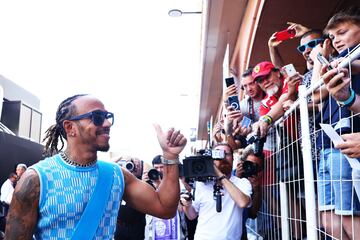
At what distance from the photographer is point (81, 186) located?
1.99 m

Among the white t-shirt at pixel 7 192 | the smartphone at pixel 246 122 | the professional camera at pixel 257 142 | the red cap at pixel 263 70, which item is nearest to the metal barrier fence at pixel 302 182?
the professional camera at pixel 257 142

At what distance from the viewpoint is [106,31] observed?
22.6 feet

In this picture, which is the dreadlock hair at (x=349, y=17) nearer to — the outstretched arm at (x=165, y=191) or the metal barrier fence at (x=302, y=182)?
the metal barrier fence at (x=302, y=182)

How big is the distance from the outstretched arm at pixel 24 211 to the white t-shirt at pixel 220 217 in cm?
168

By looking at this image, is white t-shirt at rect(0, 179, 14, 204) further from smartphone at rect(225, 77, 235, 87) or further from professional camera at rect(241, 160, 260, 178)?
professional camera at rect(241, 160, 260, 178)

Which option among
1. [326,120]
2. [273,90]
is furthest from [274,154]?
[326,120]

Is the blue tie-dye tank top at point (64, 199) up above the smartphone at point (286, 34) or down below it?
below

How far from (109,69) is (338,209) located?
774cm

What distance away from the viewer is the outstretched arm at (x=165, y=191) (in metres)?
2.18

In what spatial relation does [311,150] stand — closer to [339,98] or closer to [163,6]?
[339,98]

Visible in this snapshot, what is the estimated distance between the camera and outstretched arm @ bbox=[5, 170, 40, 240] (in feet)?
6.00

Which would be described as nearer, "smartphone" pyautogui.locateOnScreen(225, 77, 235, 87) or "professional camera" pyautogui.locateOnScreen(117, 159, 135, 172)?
"smartphone" pyautogui.locateOnScreen(225, 77, 235, 87)

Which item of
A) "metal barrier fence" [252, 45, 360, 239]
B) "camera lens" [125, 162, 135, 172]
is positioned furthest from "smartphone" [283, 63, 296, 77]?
"camera lens" [125, 162, 135, 172]

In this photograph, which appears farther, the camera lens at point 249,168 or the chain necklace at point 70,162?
the camera lens at point 249,168
